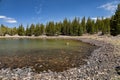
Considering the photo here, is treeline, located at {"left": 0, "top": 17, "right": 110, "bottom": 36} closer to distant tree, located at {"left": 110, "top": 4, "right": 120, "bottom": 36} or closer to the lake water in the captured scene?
distant tree, located at {"left": 110, "top": 4, "right": 120, "bottom": 36}

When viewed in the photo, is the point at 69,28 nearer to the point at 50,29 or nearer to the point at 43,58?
the point at 50,29

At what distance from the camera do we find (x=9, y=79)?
56.5 ft

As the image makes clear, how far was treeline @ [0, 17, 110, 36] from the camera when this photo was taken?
13430 centimetres

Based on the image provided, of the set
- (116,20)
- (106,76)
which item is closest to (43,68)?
(106,76)

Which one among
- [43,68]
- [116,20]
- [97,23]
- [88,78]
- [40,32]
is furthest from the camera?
[40,32]

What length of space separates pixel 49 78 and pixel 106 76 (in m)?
5.41

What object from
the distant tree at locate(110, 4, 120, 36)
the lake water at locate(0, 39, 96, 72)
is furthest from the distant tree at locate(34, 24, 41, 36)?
the lake water at locate(0, 39, 96, 72)

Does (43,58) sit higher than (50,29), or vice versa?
(50,29)

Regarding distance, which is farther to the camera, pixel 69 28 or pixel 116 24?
pixel 69 28

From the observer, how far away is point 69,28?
141250mm

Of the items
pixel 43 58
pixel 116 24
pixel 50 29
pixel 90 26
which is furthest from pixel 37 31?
pixel 43 58

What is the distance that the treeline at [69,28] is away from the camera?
134300 millimetres

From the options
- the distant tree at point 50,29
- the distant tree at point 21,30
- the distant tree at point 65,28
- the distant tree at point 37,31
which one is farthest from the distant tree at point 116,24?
the distant tree at point 21,30

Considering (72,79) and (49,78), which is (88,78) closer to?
(72,79)
